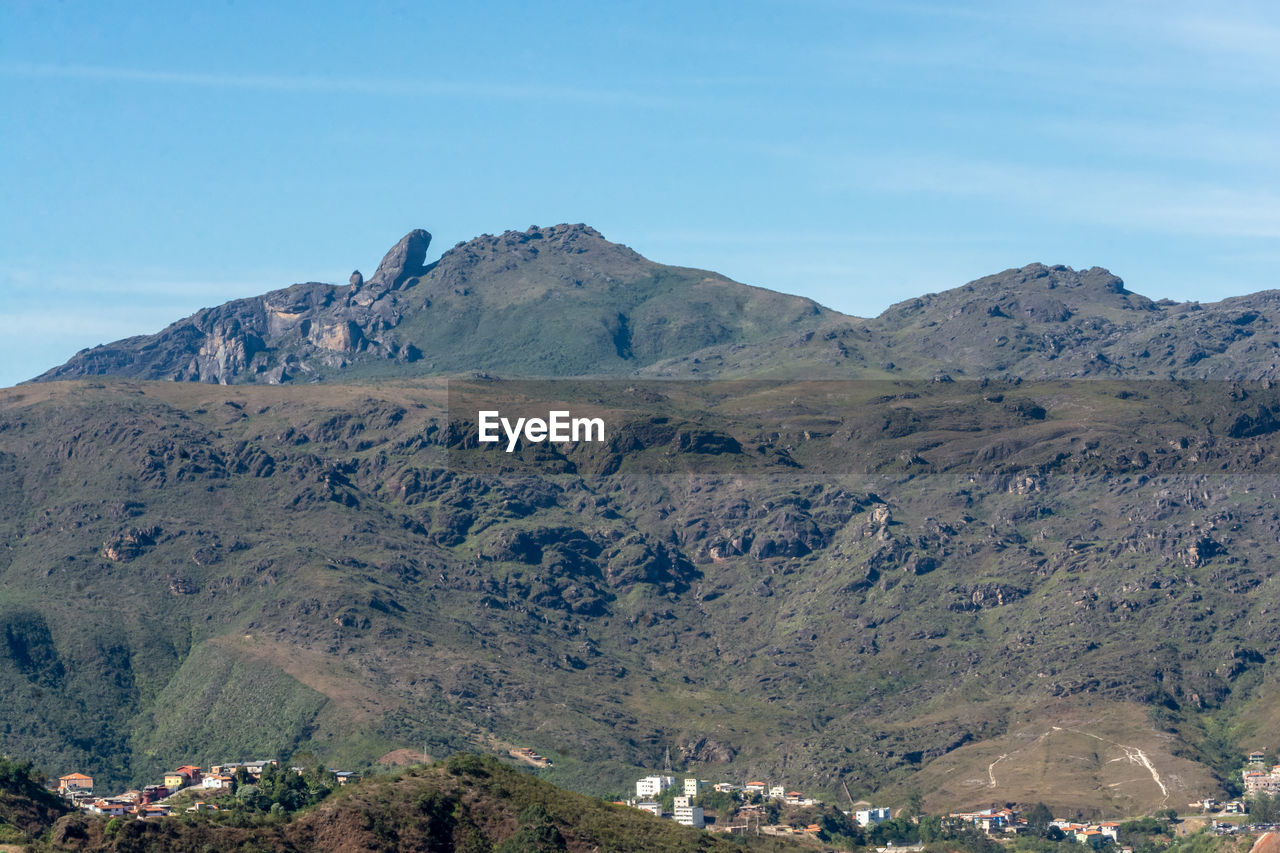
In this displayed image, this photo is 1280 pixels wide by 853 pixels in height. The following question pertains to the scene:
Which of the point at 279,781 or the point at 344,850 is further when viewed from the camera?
the point at 279,781

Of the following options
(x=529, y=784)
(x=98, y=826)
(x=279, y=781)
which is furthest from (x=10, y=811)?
(x=279, y=781)

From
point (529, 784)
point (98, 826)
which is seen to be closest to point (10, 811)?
point (98, 826)

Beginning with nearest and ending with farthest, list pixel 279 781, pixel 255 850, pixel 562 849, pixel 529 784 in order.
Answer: pixel 255 850, pixel 562 849, pixel 529 784, pixel 279 781

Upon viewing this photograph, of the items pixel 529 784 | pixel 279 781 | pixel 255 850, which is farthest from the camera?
pixel 279 781

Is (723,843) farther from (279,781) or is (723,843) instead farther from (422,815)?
(279,781)

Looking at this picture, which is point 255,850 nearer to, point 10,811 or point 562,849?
point 562,849

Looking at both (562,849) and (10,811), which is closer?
(562,849)

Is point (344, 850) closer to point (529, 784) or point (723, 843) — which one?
point (529, 784)

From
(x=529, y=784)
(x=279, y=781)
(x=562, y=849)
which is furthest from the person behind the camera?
(x=279, y=781)
